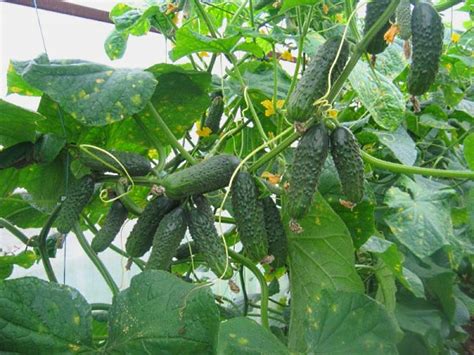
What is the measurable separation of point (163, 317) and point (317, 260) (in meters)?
0.36

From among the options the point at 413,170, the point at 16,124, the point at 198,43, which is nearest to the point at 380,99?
the point at 413,170

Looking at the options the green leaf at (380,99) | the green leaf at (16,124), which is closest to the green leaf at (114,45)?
the green leaf at (16,124)

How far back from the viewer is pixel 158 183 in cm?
100

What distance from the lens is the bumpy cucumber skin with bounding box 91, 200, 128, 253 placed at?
993mm

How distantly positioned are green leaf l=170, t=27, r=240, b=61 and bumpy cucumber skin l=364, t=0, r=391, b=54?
1.13 ft

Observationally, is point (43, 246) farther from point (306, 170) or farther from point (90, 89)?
point (306, 170)

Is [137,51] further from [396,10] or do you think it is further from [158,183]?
[396,10]

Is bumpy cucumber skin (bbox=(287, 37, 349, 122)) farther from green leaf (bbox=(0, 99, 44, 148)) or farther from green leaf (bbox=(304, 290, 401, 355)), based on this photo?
green leaf (bbox=(0, 99, 44, 148))

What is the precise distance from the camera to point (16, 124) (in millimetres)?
1020

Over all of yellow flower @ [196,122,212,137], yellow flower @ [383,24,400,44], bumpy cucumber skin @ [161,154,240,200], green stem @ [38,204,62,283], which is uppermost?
yellow flower @ [383,24,400,44]

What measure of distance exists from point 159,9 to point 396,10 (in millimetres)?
666

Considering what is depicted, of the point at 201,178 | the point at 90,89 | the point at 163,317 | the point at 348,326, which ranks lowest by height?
the point at 348,326

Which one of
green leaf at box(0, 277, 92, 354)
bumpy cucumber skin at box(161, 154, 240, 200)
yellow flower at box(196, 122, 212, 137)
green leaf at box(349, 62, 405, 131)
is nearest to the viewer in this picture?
green leaf at box(0, 277, 92, 354)

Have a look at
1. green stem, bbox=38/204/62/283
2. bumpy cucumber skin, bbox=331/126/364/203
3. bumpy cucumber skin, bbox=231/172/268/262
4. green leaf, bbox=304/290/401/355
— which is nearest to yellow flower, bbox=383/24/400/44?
bumpy cucumber skin, bbox=331/126/364/203
